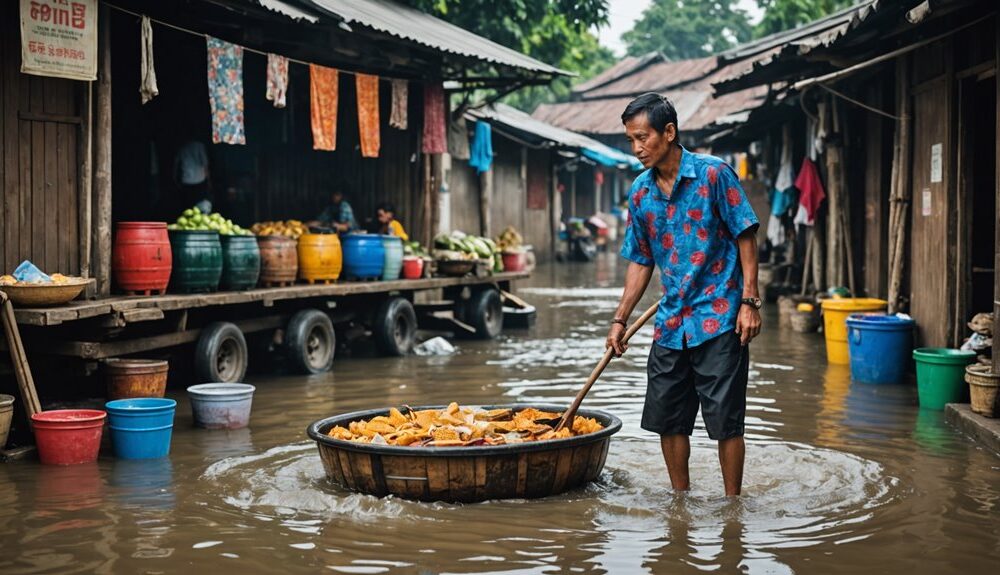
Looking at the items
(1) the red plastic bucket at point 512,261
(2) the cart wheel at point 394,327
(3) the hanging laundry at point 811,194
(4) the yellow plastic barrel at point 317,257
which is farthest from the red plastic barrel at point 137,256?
(3) the hanging laundry at point 811,194

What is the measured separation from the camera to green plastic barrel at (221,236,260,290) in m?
10.3

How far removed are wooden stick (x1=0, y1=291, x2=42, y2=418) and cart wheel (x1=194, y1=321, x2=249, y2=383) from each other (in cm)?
248

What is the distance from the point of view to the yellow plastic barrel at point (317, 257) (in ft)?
38.4

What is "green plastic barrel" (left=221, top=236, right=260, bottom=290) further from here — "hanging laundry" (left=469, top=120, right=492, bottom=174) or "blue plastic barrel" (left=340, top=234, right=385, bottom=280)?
"hanging laundry" (left=469, top=120, right=492, bottom=174)

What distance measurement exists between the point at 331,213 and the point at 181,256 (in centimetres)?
538

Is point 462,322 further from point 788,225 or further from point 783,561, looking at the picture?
point 783,561

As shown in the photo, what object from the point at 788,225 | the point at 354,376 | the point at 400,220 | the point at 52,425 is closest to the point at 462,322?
the point at 400,220

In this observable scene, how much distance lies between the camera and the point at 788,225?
1930cm

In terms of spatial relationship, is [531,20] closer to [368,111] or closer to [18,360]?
[368,111]

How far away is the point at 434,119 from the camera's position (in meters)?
14.6

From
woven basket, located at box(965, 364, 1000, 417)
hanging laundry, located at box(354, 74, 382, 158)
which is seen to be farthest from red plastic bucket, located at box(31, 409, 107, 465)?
hanging laundry, located at box(354, 74, 382, 158)

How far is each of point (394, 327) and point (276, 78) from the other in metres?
3.37

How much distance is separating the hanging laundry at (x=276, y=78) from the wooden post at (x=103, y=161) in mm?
2408

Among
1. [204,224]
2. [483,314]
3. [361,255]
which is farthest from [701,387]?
[483,314]
